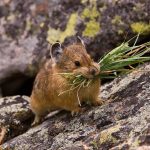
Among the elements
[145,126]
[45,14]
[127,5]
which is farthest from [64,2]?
[145,126]

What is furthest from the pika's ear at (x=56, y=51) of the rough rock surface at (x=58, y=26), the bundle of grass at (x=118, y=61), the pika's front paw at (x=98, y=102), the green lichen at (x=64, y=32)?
the green lichen at (x=64, y=32)

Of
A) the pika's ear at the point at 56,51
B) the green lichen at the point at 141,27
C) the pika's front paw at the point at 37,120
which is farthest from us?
the green lichen at the point at 141,27

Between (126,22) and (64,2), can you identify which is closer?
(126,22)

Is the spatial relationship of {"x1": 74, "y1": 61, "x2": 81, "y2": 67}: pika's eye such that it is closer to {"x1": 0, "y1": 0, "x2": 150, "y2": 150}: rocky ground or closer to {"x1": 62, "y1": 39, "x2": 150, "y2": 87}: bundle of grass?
{"x1": 62, "y1": 39, "x2": 150, "y2": 87}: bundle of grass

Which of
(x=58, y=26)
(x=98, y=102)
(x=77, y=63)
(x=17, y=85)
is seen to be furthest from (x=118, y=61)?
(x=17, y=85)

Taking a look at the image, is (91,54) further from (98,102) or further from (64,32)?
(98,102)

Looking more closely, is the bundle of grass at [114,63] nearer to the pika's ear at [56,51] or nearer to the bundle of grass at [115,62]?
the bundle of grass at [115,62]

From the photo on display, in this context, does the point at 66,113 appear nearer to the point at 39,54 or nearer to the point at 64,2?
the point at 39,54
